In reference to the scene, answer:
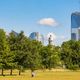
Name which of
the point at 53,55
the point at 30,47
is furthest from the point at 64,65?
the point at 30,47

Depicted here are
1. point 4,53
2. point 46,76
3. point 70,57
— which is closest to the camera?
point 46,76

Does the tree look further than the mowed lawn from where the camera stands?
Yes

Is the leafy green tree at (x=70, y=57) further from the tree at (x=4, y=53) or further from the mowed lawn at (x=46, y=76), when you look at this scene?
the tree at (x=4, y=53)

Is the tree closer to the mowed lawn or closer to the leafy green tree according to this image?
the mowed lawn

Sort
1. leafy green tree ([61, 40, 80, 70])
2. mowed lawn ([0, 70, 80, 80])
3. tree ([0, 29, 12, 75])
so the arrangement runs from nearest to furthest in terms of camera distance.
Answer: mowed lawn ([0, 70, 80, 80]), tree ([0, 29, 12, 75]), leafy green tree ([61, 40, 80, 70])

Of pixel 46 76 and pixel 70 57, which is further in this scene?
pixel 70 57

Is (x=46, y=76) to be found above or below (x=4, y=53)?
below

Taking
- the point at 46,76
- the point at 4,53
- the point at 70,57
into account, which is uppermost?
the point at 70,57

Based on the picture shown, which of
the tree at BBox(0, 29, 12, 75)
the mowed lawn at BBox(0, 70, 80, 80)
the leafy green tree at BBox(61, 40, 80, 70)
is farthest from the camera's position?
the leafy green tree at BBox(61, 40, 80, 70)

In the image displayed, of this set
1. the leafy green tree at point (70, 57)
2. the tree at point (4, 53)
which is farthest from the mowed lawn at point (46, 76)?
the leafy green tree at point (70, 57)

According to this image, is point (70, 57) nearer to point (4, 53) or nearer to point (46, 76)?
point (4, 53)

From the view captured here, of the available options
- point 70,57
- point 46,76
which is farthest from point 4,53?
point 70,57

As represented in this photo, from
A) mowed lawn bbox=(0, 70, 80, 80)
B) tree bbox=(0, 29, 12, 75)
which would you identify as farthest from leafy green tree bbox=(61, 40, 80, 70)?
tree bbox=(0, 29, 12, 75)

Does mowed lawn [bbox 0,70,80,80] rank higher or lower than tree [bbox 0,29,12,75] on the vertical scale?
lower
